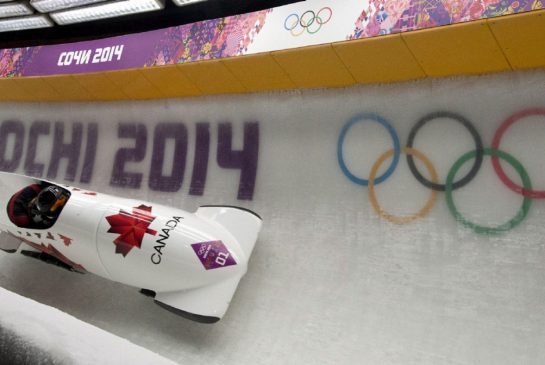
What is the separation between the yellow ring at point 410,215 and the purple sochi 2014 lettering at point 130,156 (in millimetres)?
2400

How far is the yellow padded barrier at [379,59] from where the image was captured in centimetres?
302

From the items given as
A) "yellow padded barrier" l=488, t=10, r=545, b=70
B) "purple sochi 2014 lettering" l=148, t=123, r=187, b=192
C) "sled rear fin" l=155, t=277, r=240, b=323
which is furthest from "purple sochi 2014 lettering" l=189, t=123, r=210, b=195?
"yellow padded barrier" l=488, t=10, r=545, b=70

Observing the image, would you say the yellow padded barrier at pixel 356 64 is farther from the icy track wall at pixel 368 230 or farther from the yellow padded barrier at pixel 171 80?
the icy track wall at pixel 368 230

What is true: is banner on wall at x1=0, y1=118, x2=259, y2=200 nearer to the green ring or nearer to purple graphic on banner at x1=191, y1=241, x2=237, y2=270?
purple graphic on banner at x1=191, y1=241, x2=237, y2=270

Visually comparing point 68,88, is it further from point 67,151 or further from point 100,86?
point 67,151

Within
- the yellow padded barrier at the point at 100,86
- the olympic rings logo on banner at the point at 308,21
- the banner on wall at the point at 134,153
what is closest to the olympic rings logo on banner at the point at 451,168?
the olympic rings logo on banner at the point at 308,21

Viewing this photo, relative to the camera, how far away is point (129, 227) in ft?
10.3

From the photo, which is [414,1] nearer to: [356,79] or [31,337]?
[356,79]

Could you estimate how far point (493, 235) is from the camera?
8.81ft

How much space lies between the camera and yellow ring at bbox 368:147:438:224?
2.98m

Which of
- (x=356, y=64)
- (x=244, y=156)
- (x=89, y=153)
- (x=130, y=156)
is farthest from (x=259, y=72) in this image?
(x=89, y=153)

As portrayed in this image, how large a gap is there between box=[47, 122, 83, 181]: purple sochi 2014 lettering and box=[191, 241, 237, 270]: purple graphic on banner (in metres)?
2.83

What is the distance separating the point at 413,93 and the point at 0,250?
3.95 m

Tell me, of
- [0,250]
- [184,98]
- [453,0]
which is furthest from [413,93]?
[0,250]
